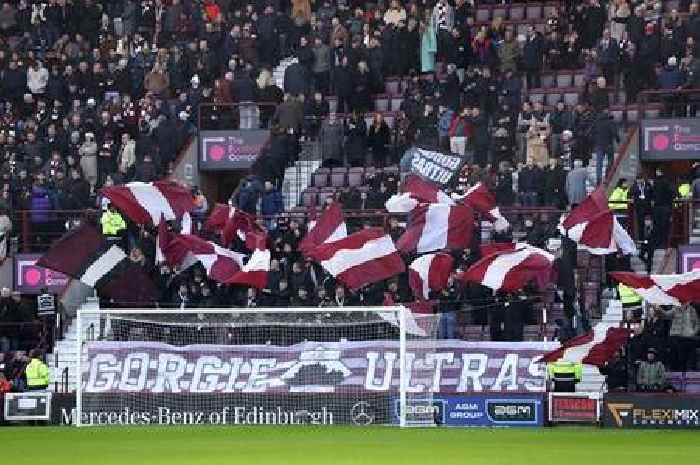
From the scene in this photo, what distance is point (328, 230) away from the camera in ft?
141

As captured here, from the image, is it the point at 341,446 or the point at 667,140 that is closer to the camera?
the point at 341,446

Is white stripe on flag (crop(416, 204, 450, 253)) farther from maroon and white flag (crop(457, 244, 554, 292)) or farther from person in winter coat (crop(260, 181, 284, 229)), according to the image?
person in winter coat (crop(260, 181, 284, 229))

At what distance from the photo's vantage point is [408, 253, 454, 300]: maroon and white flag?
141 feet

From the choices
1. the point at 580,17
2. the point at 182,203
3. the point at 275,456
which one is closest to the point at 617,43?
the point at 580,17

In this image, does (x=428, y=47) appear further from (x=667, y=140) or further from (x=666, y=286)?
(x=666, y=286)

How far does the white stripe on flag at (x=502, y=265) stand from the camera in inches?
1631

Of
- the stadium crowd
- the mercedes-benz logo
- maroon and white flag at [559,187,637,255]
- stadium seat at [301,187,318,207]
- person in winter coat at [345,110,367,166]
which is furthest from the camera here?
person in winter coat at [345,110,367,166]

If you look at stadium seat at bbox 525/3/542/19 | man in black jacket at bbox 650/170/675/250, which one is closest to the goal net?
man in black jacket at bbox 650/170/675/250

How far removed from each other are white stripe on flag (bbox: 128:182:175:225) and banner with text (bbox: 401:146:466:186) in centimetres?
582

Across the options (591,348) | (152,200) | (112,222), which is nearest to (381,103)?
(112,222)

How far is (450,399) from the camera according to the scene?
4028 centimetres

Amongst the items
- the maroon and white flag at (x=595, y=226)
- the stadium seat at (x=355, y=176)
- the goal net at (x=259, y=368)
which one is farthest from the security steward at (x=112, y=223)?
the maroon and white flag at (x=595, y=226)

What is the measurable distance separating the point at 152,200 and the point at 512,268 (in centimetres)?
838

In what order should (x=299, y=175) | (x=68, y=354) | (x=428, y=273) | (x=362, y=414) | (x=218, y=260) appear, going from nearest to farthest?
(x=362, y=414) → (x=428, y=273) → (x=218, y=260) → (x=68, y=354) → (x=299, y=175)
